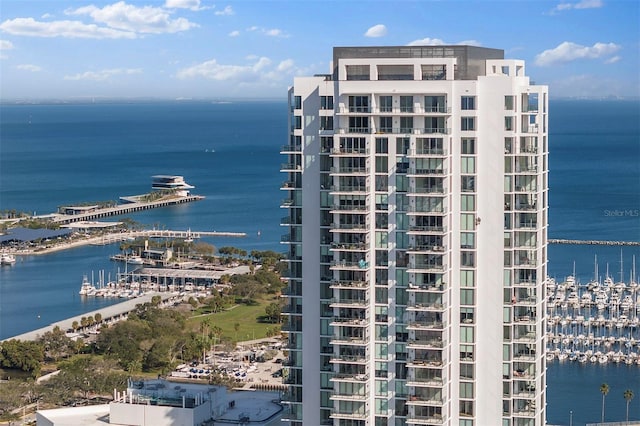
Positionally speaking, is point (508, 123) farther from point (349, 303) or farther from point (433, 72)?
point (349, 303)

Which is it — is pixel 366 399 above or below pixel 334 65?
below

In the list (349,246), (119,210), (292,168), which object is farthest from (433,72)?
(119,210)

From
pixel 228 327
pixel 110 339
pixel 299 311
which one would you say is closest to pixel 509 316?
pixel 299 311

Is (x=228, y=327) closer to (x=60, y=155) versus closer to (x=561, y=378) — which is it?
A: (x=561, y=378)

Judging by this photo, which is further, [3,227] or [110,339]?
[3,227]

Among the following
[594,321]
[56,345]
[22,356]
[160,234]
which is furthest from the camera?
[160,234]

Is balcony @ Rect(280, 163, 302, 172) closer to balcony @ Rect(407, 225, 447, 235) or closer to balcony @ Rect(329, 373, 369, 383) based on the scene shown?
balcony @ Rect(407, 225, 447, 235)
